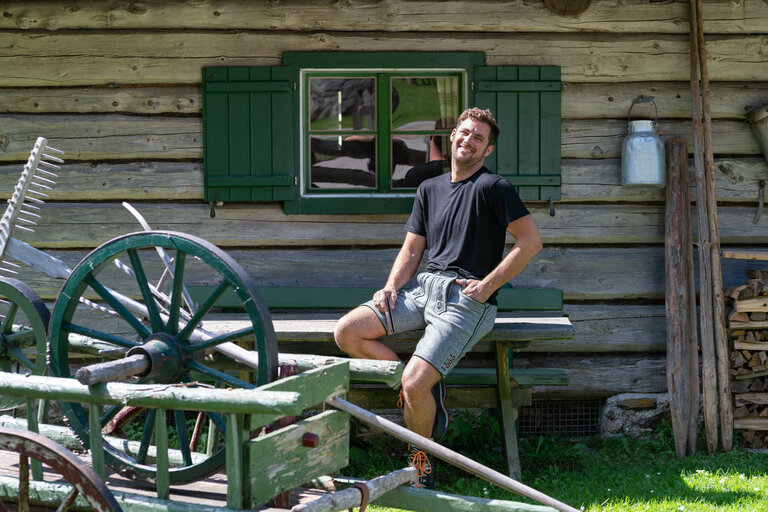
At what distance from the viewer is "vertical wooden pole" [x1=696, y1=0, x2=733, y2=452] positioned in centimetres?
492

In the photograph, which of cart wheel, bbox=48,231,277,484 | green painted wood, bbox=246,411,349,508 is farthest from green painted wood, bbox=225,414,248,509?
cart wheel, bbox=48,231,277,484

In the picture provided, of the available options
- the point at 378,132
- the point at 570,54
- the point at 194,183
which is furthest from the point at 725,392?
the point at 194,183

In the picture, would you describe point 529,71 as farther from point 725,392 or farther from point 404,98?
point 725,392

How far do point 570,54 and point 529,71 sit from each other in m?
0.32

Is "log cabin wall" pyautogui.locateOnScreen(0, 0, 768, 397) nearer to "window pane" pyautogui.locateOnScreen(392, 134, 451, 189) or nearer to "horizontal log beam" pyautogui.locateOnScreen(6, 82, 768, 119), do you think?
"horizontal log beam" pyautogui.locateOnScreen(6, 82, 768, 119)

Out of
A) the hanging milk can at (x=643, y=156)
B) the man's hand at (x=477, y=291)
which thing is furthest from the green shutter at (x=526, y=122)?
the man's hand at (x=477, y=291)

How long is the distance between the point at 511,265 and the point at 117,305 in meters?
1.92

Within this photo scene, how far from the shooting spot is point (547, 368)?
5.34 meters

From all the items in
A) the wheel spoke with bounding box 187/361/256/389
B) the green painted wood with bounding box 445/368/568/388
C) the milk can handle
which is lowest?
the green painted wood with bounding box 445/368/568/388

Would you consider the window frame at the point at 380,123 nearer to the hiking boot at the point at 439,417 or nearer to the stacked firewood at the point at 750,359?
the hiking boot at the point at 439,417

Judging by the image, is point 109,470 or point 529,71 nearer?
point 109,470

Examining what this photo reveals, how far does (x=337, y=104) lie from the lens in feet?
17.7

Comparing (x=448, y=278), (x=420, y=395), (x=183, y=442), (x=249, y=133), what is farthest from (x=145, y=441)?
(x=249, y=133)

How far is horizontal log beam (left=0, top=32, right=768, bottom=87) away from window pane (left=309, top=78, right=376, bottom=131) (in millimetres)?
270
